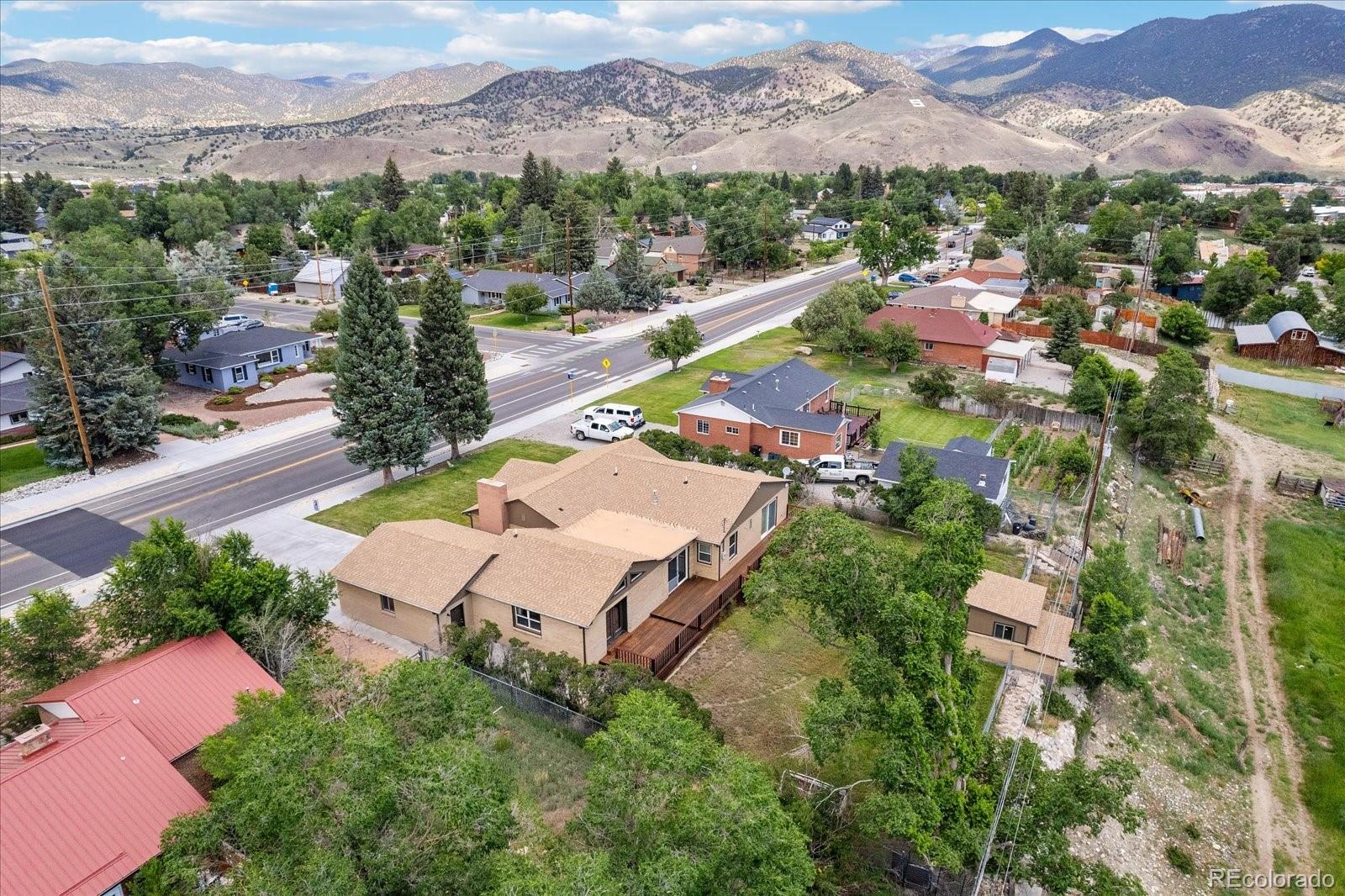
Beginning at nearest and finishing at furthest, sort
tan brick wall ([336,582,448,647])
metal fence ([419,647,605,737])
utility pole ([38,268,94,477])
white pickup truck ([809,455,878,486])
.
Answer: metal fence ([419,647,605,737])
tan brick wall ([336,582,448,647])
utility pole ([38,268,94,477])
white pickup truck ([809,455,878,486])

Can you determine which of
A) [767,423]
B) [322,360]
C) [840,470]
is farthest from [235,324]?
[840,470]

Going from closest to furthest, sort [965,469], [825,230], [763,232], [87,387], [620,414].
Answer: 1. [965,469]
2. [87,387]
3. [620,414]
4. [763,232]
5. [825,230]

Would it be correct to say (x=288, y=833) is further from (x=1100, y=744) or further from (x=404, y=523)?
(x=1100, y=744)

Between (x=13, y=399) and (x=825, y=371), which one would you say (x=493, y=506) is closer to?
(x=825, y=371)

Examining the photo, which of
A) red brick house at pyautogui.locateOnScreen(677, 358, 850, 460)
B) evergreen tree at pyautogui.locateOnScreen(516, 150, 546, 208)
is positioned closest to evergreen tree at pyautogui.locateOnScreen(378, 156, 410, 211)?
evergreen tree at pyautogui.locateOnScreen(516, 150, 546, 208)

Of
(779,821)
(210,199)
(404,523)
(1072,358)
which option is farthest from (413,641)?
(210,199)

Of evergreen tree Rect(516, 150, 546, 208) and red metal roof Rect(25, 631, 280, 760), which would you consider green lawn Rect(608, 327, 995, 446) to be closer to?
red metal roof Rect(25, 631, 280, 760)

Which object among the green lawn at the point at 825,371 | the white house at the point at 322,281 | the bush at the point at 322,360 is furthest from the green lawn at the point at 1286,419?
the white house at the point at 322,281
